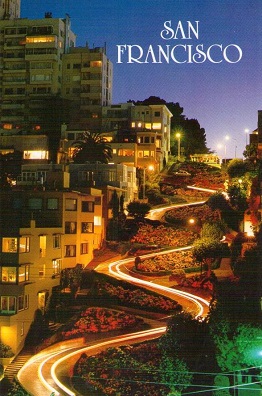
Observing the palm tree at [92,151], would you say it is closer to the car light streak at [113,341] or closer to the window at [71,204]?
the window at [71,204]

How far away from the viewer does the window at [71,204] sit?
10861 millimetres

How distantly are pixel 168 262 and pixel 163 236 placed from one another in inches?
42.4

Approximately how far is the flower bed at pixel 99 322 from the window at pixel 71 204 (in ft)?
6.87

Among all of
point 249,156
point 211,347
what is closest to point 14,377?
point 211,347

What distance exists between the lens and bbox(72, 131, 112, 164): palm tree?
51.1 feet

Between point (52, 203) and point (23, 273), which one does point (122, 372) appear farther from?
point (52, 203)

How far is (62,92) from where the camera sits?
2086cm

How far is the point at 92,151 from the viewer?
15734 millimetres

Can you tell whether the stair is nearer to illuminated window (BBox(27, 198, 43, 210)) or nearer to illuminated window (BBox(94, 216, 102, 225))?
illuminated window (BBox(27, 198, 43, 210))

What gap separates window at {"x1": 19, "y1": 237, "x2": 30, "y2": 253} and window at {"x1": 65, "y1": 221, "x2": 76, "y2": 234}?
1.02 meters

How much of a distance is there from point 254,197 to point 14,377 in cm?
554

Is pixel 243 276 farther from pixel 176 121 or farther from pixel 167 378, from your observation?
pixel 176 121

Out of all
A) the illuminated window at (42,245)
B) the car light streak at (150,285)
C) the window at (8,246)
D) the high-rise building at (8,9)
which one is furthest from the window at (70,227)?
the high-rise building at (8,9)

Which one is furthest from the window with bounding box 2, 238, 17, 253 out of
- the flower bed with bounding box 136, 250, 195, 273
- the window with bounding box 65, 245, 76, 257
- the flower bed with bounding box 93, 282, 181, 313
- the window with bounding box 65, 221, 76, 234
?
the flower bed with bounding box 136, 250, 195, 273
